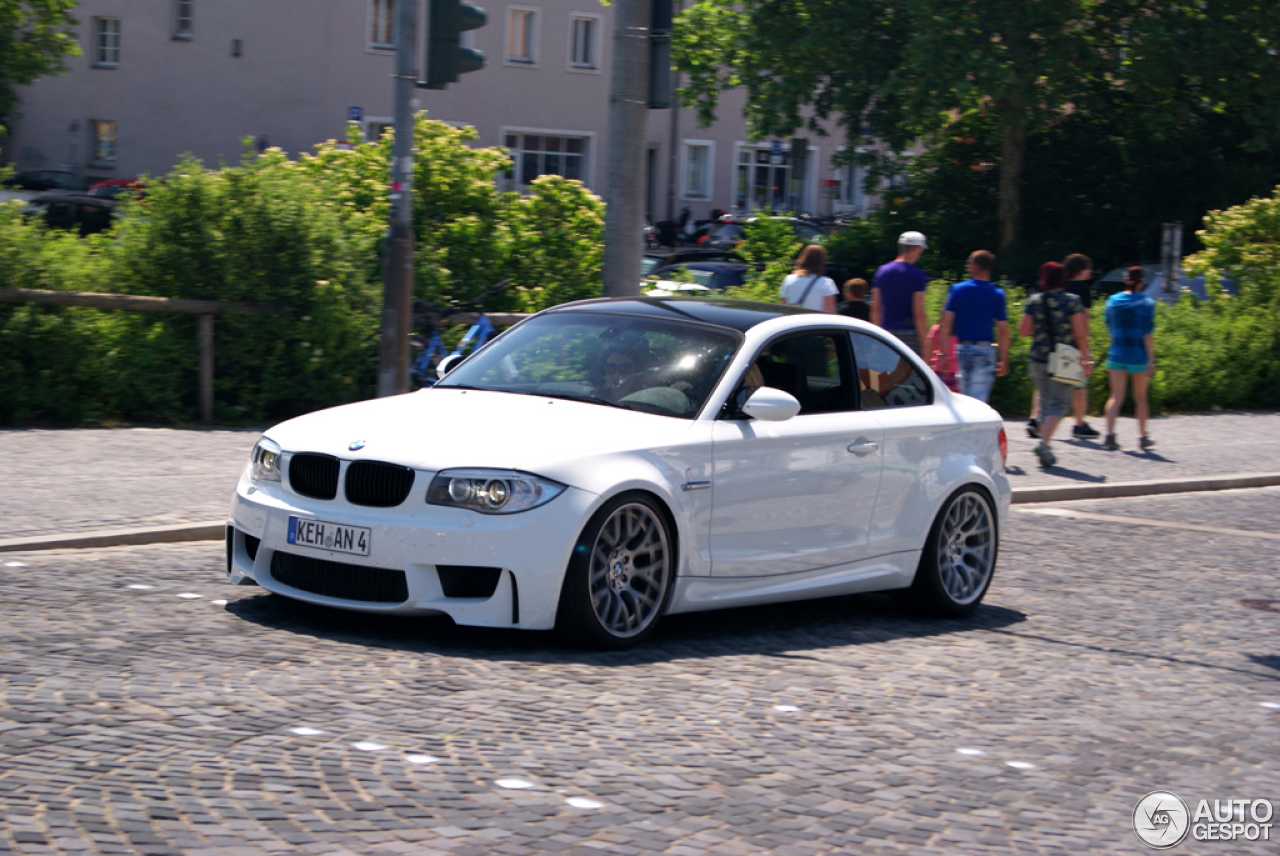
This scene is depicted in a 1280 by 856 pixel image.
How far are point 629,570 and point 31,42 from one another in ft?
140

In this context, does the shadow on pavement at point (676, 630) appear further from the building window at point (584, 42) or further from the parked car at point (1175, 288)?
the building window at point (584, 42)

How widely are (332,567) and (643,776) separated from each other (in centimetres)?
209

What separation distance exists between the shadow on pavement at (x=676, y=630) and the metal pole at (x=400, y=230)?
375cm

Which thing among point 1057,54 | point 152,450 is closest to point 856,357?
point 152,450

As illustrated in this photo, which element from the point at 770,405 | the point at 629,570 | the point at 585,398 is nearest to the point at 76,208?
the point at 585,398

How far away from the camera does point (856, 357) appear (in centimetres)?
809

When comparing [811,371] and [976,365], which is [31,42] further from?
[811,371]

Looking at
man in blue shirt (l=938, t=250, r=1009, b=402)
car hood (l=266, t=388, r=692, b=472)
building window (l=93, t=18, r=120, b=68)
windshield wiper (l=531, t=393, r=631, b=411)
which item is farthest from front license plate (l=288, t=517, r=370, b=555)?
building window (l=93, t=18, r=120, b=68)

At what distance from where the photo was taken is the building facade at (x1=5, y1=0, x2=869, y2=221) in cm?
4856

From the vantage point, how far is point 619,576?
262 inches

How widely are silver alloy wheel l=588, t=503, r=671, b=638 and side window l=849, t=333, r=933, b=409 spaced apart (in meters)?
1.73

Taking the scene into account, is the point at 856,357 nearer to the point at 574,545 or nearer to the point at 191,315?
the point at 574,545

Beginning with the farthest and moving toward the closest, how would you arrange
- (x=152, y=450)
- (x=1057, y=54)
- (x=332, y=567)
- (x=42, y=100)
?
(x=42, y=100), (x=1057, y=54), (x=152, y=450), (x=332, y=567)

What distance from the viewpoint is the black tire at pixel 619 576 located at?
6461 mm
